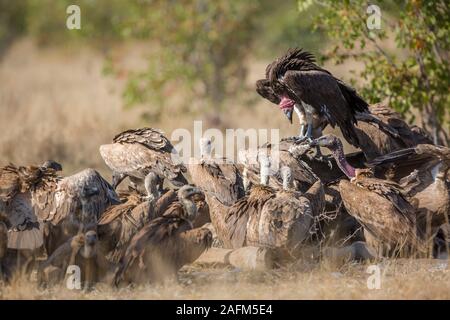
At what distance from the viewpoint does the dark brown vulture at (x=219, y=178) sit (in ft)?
26.2

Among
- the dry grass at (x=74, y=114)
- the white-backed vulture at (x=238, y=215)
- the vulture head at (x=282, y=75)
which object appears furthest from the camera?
the dry grass at (x=74, y=114)

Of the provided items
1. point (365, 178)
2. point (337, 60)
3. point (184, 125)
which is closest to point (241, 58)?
point (184, 125)

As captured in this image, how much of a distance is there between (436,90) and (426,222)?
10.4 feet

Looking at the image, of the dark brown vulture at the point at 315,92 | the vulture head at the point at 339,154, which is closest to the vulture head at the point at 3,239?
the vulture head at the point at 339,154

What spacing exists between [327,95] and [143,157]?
6.99 feet

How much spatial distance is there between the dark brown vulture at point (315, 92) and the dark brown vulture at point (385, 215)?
1.41m

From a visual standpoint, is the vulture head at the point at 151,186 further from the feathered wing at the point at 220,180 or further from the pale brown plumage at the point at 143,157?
the pale brown plumage at the point at 143,157

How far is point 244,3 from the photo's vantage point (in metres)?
17.3

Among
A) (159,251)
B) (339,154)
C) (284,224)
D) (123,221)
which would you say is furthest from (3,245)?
(339,154)

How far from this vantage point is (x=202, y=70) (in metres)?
17.1

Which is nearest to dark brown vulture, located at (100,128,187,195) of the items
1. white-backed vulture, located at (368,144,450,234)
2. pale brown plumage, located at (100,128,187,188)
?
pale brown plumage, located at (100,128,187,188)

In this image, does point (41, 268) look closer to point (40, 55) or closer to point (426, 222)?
point (426, 222)

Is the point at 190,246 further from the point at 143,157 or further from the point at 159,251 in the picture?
the point at 143,157

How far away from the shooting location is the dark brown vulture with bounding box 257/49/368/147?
8.85 metres
